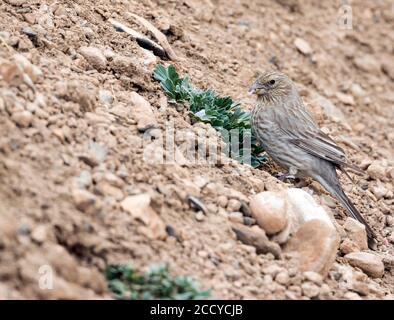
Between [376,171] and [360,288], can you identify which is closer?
[360,288]

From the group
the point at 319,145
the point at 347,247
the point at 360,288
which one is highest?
the point at 319,145

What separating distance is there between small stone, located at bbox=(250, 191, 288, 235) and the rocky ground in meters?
0.03

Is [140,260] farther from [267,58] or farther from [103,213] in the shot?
[267,58]

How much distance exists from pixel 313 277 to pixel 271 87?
2907 millimetres

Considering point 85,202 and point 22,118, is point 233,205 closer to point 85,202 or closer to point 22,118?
point 85,202

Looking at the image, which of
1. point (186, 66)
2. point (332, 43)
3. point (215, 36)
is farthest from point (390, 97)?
point (186, 66)

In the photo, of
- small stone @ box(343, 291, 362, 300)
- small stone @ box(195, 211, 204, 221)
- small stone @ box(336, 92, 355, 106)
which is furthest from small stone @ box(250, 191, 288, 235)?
small stone @ box(336, 92, 355, 106)

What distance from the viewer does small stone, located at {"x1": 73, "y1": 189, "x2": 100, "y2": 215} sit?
14.1 feet

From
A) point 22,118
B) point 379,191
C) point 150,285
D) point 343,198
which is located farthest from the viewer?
point 379,191

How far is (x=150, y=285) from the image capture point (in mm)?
4145

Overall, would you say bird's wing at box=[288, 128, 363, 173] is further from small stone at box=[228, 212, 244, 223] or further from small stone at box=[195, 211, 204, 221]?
small stone at box=[195, 211, 204, 221]

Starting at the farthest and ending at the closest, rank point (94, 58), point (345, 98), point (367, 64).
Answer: point (367, 64) < point (345, 98) < point (94, 58)

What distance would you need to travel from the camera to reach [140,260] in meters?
4.24

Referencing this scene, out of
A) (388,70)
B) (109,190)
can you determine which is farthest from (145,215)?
(388,70)
